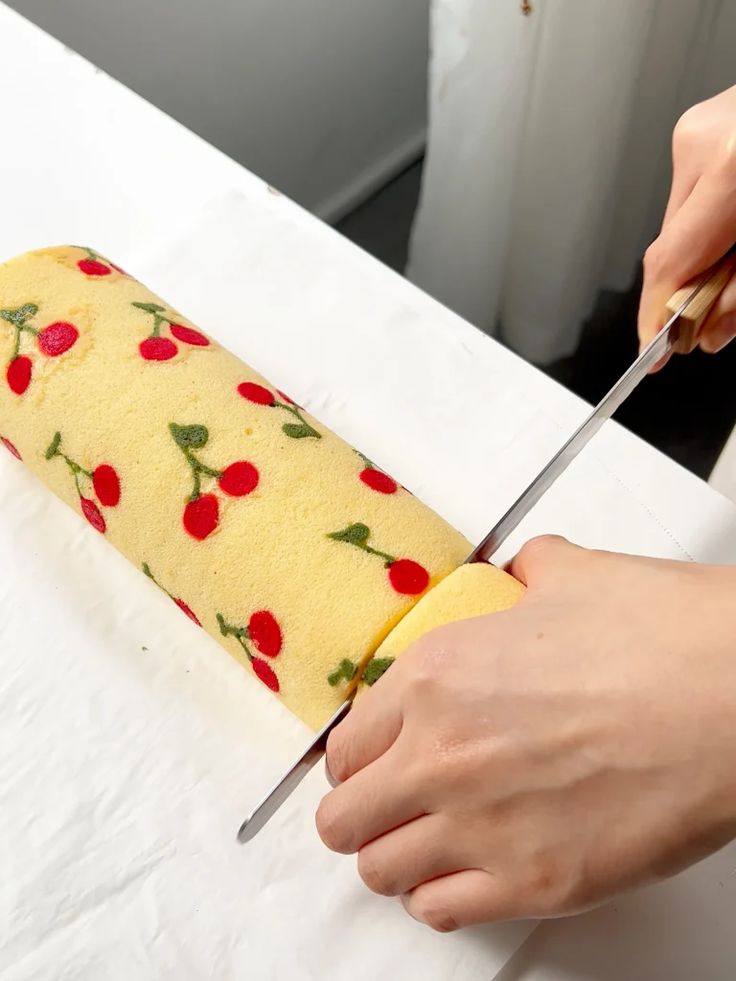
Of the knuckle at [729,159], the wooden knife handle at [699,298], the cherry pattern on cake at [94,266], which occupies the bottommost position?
the cherry pattern on cake at [94,266]

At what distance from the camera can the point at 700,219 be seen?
48 cm

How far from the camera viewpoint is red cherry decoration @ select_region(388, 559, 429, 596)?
0.44m

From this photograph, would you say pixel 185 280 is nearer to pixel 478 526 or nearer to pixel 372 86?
pixel 478 526

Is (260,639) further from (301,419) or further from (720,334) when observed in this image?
(720,334)

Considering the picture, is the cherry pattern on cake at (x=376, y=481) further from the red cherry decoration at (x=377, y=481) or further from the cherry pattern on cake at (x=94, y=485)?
the cherry pattern on cake at (x=94, y=485)

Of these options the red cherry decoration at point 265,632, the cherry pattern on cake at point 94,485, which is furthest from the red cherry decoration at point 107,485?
the red cherry decoration at point 265,632

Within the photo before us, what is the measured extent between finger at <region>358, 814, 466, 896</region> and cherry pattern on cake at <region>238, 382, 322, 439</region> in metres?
0.21

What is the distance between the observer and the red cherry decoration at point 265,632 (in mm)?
455

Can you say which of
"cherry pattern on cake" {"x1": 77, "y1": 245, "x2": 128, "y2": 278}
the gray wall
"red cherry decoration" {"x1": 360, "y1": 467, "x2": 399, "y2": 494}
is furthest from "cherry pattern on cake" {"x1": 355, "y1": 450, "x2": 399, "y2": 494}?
the gray wall

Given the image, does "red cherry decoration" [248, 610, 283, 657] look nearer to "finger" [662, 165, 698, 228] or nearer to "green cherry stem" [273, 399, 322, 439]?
"green cherry stem" [273, 399, 322, 439]

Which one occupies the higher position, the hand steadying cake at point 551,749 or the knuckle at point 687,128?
the knuckle at point 687,128

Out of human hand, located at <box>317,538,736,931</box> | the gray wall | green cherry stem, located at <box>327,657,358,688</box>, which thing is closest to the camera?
human hand, located at <box>317,538,736,931</box>

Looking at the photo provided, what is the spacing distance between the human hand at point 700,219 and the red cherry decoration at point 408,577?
0.64 ft

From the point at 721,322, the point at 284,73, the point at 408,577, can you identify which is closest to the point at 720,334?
the point at 721,322
